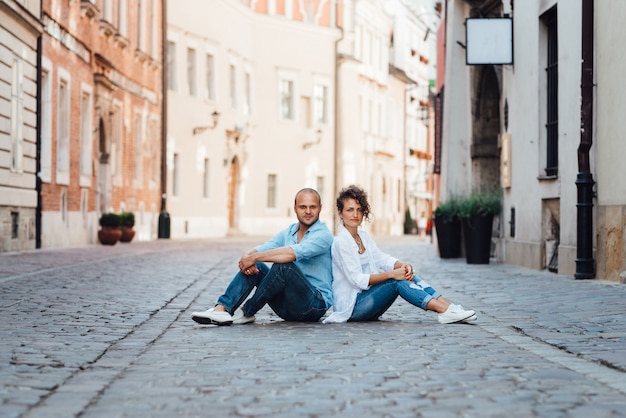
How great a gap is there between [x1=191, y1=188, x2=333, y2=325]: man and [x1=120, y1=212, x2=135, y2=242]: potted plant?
21.3 metres

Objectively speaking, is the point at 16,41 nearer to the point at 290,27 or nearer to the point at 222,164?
the point at 222,164

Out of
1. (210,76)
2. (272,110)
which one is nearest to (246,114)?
(272,110)

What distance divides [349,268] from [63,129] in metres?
19.7

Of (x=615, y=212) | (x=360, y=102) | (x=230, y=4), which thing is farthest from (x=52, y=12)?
(x=360, y=102)

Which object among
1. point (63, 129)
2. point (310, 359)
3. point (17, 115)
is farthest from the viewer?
point (63, 129)

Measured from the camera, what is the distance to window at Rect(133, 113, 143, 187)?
1452 inches

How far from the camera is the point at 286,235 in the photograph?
9930mm

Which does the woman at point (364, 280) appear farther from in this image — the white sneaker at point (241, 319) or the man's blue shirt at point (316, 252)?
the white sneaker at point (241, 319)

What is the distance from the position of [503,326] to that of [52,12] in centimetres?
1892

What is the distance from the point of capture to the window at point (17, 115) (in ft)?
79.0

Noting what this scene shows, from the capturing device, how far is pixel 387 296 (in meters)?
10.0

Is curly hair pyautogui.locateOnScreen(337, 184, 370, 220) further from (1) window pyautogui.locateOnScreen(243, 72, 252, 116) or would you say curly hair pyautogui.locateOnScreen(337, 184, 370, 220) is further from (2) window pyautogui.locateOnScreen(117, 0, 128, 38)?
(1) window pyautogui.locateOnScreen(243, 72, 252, 116)

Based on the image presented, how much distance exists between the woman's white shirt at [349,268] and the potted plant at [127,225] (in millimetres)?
21272

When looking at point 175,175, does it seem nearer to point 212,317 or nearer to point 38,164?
point 38,164
